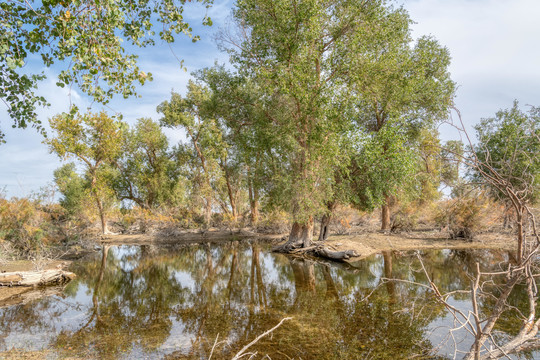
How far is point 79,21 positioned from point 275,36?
42.3 ft

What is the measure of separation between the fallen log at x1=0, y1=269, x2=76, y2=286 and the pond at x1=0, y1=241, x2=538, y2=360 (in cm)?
65

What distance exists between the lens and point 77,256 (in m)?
19.5

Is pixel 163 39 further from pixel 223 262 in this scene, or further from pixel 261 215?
pixel 261 215

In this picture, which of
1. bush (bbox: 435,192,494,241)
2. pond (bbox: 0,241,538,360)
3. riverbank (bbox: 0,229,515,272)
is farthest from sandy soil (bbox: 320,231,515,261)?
pond (bbox: 0,241,538,360)

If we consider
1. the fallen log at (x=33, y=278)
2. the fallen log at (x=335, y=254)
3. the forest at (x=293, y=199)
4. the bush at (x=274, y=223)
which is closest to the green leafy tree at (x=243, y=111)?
the forest at (x=293, y=199)

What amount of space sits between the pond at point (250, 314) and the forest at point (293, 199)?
0.08 meters

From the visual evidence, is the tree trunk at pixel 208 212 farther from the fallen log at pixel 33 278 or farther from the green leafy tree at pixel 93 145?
the fallen log at pixel 33 278

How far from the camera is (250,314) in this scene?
8562 mm

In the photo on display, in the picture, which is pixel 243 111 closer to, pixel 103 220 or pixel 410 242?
pixel 410 242

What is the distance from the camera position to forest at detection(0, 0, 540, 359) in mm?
5051

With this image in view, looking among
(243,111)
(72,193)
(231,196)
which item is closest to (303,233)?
(243,111)

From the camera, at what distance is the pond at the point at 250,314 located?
6.38 metres

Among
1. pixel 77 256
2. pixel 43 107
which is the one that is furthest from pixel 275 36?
pixel 77 256

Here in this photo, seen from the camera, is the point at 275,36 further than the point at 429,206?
No
